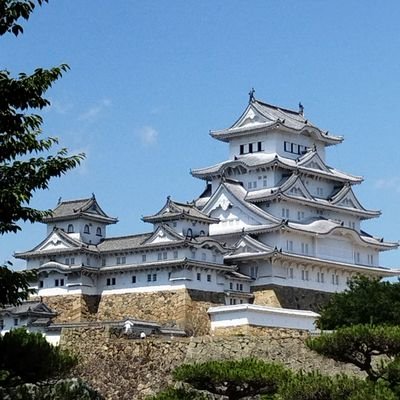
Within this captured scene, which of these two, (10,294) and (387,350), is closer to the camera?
(10,294)

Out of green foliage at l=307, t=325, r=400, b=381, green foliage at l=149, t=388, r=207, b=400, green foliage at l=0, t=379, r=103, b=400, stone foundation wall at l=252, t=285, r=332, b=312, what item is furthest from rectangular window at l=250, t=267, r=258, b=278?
green foliage at l=0, t=379, r=103, b=400

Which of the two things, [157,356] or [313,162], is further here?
[313,162]

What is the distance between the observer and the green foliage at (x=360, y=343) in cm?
2114

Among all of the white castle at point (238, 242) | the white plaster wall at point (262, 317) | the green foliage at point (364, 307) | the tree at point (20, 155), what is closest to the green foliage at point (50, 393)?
the tree at point (20, 155)

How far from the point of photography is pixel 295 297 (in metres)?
49.7

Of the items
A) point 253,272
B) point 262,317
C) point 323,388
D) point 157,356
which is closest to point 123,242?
point 253,272

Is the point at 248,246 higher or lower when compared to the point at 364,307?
higher

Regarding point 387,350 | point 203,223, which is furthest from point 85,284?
point 387,350

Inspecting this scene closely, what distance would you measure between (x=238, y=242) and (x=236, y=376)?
2917 cm

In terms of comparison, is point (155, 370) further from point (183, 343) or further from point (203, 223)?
point (203, 223)

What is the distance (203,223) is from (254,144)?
29.8ft

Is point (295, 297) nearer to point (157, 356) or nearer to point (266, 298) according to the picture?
point (266, 298)

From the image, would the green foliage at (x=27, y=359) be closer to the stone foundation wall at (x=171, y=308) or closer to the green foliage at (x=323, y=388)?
the green foliage at (x=323, y=388)

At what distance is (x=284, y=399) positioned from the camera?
65.0 ft
